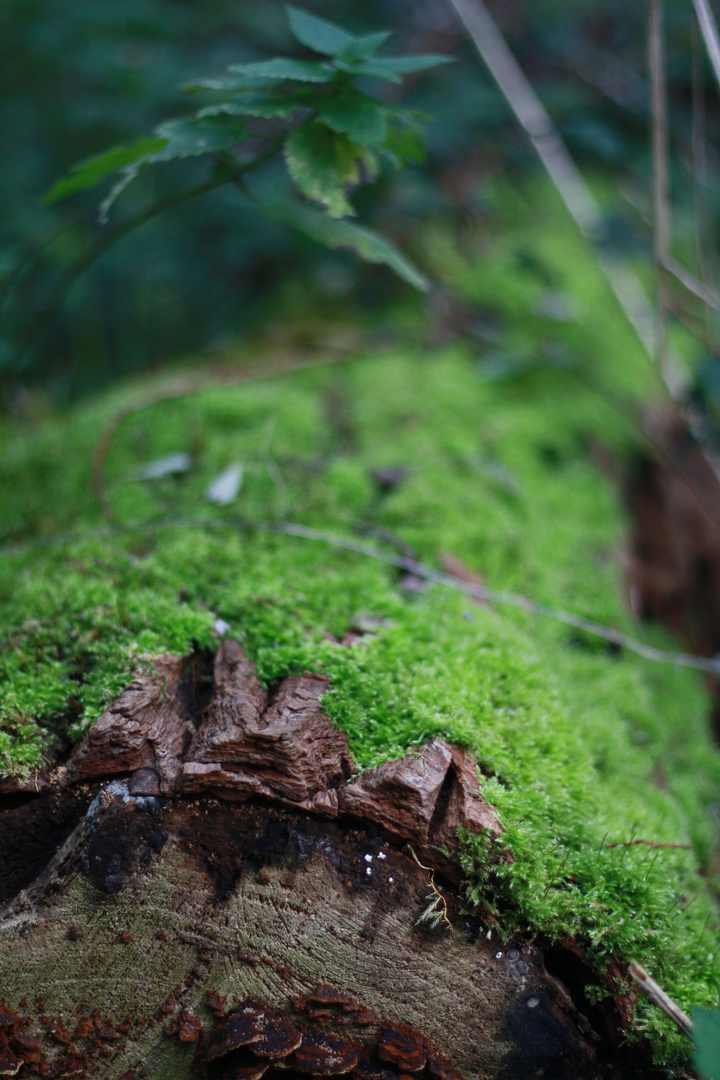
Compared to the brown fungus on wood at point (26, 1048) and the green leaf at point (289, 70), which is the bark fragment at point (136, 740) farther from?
the green leaf at point (289, 70)

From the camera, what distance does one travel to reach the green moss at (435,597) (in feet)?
5.40

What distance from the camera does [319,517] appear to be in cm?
254

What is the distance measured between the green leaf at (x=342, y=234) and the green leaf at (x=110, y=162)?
0.47 m

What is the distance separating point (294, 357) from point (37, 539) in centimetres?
181

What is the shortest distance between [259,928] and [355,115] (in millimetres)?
2141

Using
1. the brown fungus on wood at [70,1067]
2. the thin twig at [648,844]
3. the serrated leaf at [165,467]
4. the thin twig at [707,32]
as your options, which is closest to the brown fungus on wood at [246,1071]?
the brown fungus on wood at [70,1067]

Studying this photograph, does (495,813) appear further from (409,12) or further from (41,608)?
(409,12)

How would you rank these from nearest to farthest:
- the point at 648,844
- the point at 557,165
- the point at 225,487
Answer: the point at 648,844, the point at 225,487, the point at 557,165

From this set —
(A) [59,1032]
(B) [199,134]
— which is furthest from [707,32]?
(A) [59,1032]

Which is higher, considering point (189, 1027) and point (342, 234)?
point (342, 234)

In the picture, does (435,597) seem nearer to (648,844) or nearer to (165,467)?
(648,844)

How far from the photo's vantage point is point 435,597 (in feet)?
7.43

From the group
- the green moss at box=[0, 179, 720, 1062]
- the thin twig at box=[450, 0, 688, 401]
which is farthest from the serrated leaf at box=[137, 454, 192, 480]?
the thin twig at box=[450, 0, 688, 401]

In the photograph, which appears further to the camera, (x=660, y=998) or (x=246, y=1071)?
(x=660, y=998)
